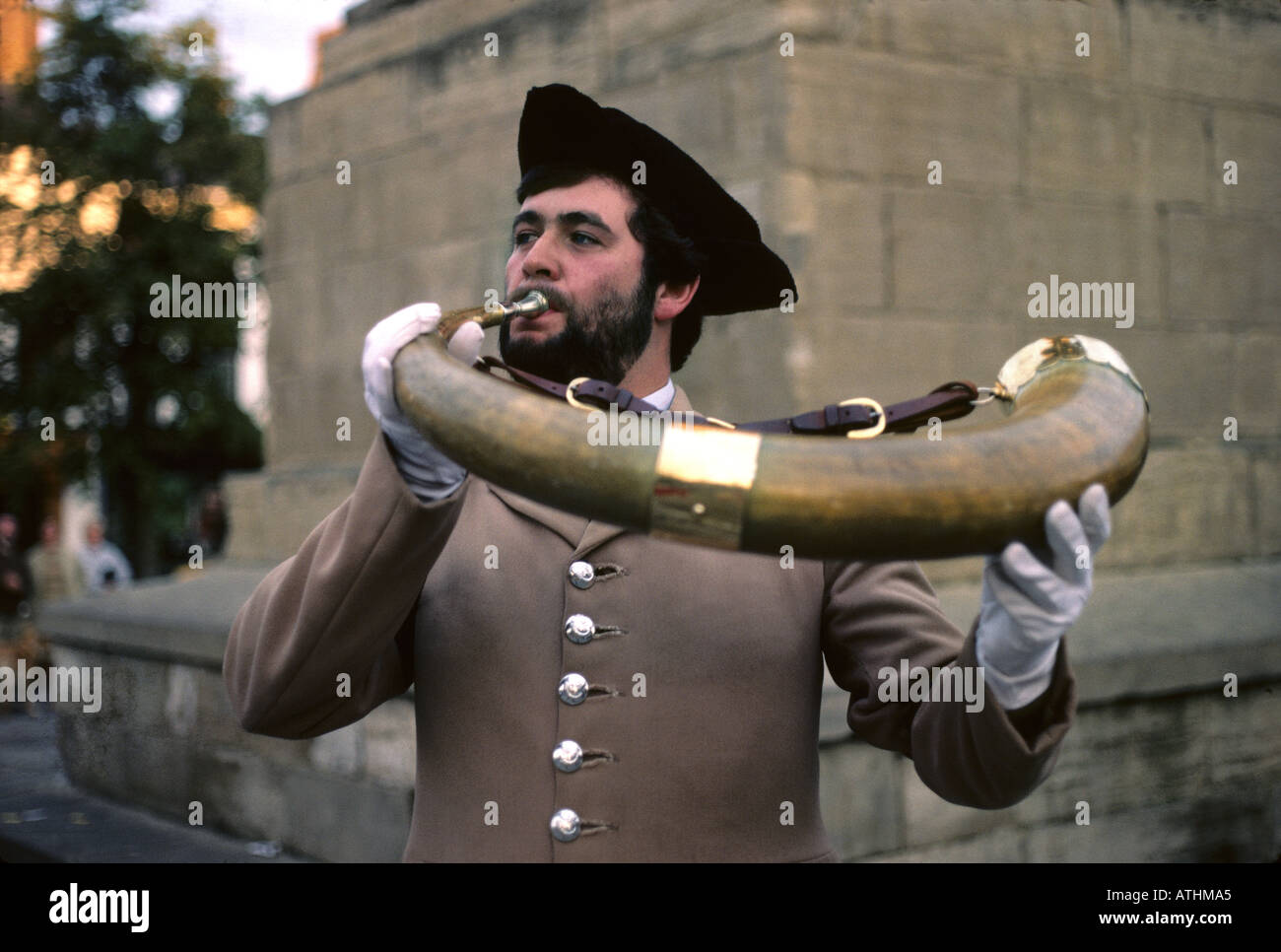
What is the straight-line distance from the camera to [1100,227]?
4.95m

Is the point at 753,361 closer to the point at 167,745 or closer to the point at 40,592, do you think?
the point at 167,745

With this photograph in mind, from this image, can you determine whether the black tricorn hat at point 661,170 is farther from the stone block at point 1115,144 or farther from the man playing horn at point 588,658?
the stone block at point 1115,144

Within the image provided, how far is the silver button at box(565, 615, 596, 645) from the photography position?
219 cm

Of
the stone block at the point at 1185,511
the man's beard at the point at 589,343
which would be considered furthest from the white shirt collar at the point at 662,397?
the stone block at the point at 1185,511

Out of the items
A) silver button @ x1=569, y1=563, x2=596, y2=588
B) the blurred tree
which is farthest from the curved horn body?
the blurred tree

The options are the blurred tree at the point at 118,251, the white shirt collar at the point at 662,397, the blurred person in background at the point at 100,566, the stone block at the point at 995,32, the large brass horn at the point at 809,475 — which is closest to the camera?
the large brass horn at the point at 809,475

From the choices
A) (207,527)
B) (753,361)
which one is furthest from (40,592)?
(753,361)

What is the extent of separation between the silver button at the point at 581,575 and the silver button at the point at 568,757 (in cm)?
27

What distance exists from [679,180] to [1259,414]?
11.7 ft

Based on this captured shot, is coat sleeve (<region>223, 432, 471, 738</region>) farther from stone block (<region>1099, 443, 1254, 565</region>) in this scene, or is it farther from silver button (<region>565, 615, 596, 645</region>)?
stone block (<region>1099, 443, 1254, 565</region>)

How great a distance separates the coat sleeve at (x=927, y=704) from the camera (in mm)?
2025

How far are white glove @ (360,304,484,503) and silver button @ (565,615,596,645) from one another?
0.33 meters

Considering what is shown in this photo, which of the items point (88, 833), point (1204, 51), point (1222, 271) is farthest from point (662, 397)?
point (88, 833)
